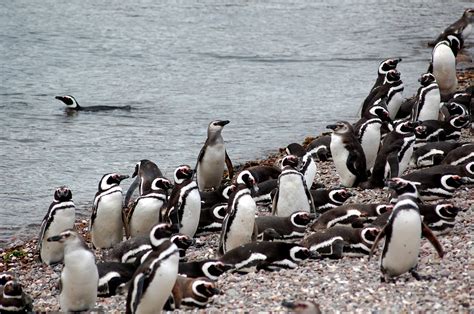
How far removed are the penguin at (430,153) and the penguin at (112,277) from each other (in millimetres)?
4103

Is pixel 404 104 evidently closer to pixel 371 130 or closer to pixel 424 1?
pixel 371 130

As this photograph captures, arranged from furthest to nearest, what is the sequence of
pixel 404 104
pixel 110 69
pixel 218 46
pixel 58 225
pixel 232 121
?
pixel 218 46 → pixel 110 69 → pixel 232 121 → pixel 404 104 → pixel 58 225

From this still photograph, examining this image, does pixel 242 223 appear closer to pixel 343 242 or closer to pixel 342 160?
pixel 343 242

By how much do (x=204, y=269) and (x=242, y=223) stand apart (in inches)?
38.7

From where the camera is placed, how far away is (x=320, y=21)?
26.3 meters

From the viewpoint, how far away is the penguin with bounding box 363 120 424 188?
10453 mm

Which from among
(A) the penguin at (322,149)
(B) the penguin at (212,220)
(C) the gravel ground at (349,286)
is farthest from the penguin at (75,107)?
(C) the gravel ground at (349,286)

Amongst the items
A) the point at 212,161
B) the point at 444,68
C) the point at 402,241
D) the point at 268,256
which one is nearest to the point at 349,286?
the point at 402,241

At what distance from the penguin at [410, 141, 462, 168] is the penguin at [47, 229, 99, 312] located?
183 inches

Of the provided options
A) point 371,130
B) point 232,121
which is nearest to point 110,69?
point 232,121

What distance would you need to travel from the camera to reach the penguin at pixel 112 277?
26.5 ft

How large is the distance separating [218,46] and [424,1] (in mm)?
7865

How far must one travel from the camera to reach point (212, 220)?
9844 mm

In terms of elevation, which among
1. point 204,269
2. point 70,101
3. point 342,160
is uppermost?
point 70,101
